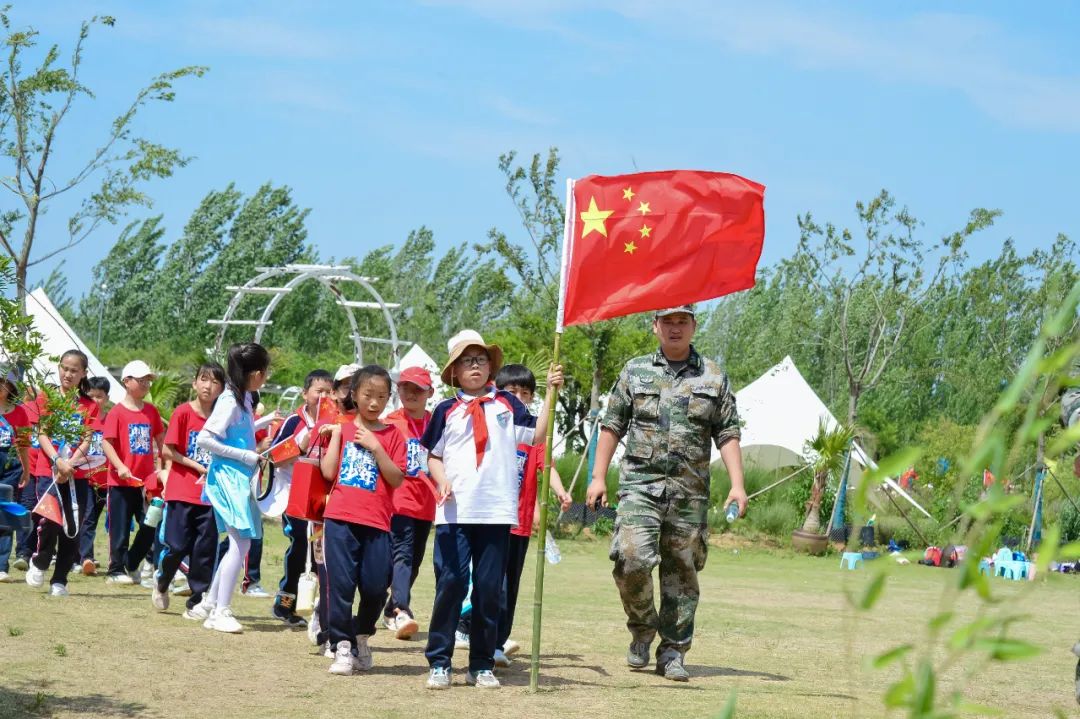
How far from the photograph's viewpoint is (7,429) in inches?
392

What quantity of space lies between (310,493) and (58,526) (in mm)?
3835

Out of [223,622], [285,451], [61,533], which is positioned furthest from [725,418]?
[61,533]

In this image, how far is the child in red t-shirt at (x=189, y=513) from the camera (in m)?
9.08

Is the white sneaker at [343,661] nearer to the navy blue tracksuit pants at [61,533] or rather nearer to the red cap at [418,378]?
the red cap at [418,378]

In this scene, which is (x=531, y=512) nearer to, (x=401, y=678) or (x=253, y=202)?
(x=401, y=678)

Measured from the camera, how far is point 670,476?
7324mm

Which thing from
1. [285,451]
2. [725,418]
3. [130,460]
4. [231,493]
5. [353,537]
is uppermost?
[725,418]

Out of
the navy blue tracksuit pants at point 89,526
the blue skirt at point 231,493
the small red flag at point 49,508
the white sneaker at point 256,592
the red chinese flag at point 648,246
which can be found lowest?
the white sneaker at point 256,592

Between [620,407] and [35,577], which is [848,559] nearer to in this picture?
[620,407]

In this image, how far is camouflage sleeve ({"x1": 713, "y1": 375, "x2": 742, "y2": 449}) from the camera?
7.43 meters

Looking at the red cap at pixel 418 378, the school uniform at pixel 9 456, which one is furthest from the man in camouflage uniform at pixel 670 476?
the school uniform at pixel 9 456

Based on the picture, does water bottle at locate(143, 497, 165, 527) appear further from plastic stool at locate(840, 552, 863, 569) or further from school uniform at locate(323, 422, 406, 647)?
plastic stool at locate(840, 552, 863, 569)

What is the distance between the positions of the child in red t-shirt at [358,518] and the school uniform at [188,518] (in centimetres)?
221

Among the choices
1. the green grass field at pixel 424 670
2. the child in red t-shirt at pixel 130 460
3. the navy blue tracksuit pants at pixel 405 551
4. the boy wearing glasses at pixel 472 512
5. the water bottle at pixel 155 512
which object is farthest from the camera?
the child in red t-shirt at pixel 130 460
